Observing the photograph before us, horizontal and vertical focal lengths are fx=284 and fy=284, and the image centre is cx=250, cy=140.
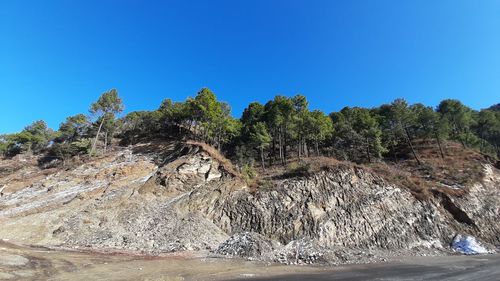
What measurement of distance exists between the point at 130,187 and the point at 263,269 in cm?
2057

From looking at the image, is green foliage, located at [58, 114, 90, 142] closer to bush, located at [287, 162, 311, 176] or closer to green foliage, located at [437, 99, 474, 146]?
bush, located at [287, 162, 311, 176]

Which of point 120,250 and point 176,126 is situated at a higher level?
point 176,126

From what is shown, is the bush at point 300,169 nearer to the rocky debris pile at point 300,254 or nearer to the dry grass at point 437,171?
the dry grass at point 437,171

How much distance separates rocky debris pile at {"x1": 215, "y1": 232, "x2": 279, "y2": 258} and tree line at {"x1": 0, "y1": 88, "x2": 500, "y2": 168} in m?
20.0

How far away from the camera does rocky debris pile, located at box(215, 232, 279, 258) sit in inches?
885

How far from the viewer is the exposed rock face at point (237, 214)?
2448cm

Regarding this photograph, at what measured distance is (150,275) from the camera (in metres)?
15.3

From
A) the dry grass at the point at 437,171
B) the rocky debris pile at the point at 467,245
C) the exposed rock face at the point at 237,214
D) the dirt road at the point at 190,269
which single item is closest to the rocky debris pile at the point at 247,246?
the exposed rock face at the point at 237,214

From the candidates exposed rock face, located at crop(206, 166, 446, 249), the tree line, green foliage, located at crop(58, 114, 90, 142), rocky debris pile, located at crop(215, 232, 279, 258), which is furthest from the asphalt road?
green foliage, located at crop(58, 114, 90, 142)

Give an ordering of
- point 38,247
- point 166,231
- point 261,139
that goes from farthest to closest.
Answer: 1. point 261,139
2. point 166,231
3. point 38,247

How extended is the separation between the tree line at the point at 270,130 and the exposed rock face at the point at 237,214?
37.5 feet

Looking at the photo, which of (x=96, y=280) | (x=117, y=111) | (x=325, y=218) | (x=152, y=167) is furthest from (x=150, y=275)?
(x=117, y=111)

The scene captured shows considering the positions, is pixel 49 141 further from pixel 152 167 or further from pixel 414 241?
pixel 414 241

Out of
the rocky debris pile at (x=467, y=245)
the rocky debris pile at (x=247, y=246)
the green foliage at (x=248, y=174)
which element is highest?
the green foliage at (x=248, y=174)
